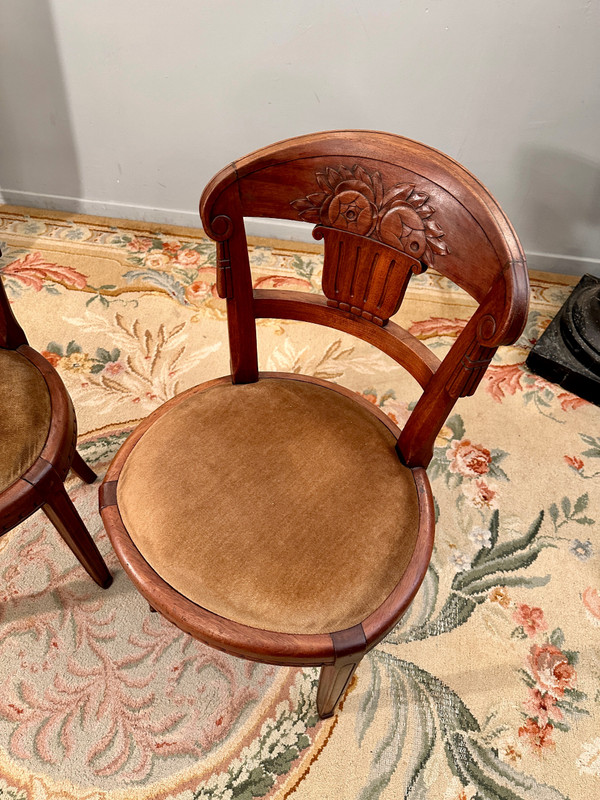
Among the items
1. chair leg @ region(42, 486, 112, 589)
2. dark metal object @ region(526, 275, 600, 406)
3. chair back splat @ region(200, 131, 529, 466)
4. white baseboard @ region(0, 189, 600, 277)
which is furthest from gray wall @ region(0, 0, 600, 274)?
chair leg @ region(42, 486, 112, 589)

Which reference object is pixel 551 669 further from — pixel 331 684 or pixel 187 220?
pixel 187 220

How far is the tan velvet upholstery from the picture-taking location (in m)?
0.85


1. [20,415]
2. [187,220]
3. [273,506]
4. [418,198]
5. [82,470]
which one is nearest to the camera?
[418,198]

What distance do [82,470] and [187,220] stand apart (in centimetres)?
112

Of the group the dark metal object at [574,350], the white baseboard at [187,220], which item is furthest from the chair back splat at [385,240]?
the white baseboard at [187,220]

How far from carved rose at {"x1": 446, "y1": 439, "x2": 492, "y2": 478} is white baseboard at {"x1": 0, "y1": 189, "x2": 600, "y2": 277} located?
2.82 feet

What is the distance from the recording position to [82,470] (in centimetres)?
124

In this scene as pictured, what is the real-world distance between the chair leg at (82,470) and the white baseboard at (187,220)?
1.08 metres

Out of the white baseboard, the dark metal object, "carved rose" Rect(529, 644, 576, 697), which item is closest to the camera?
"carved rose" Rect(529, 644, 576, 697)

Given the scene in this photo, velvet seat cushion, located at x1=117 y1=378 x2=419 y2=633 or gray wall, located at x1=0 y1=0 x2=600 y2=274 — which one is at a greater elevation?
gray wall, located at x1=0 y1=0 x2=600 y2=274

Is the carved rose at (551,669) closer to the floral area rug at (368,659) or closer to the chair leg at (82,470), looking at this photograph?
the floral area rug at (368,659)

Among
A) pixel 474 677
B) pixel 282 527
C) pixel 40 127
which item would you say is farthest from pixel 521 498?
pixel 40 127

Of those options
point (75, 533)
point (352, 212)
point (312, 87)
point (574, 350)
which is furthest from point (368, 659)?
point (312, 87)

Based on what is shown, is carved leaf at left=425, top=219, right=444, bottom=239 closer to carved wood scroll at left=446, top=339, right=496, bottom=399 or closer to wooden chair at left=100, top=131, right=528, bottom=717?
wooden chair at left=100, top=131, right=528, bottom=717
